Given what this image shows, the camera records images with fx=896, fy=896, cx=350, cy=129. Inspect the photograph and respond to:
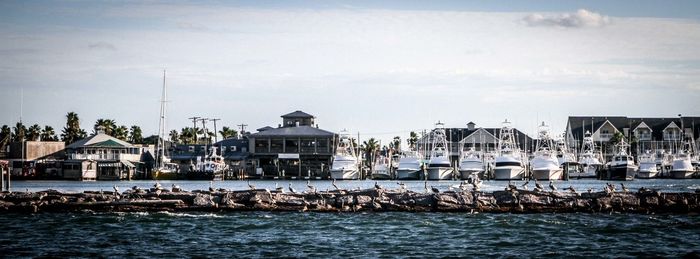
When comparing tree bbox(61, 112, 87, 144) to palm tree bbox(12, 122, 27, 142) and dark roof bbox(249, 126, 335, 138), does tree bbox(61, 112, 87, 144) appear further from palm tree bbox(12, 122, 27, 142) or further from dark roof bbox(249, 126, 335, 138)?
dark roof bbox(249, 126, 335, 138)

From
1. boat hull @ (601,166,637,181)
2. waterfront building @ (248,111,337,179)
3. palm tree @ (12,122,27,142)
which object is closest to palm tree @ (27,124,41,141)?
palm tree @ (12,122,27,142)

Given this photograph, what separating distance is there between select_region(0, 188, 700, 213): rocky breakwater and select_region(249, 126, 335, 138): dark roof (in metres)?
85.5

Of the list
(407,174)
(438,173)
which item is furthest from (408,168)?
(438,173)

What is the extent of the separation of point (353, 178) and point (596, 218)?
88485mm

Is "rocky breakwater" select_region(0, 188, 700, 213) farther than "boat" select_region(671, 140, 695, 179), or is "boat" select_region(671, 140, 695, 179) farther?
"boat" select_region(671, 140, 695, 179)

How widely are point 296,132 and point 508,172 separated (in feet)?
109

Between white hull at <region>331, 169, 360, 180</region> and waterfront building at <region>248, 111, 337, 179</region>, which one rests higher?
waterfront building at <region>248, 111, 337, 179</region>

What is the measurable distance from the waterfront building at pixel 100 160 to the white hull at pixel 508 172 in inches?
2012

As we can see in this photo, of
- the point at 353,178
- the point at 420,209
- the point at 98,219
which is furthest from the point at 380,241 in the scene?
the point at 353,178

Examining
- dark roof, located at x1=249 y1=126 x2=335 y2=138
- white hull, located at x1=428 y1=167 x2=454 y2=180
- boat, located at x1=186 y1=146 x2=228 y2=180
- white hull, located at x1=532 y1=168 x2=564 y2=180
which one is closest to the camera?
white hull, located at x1=532 y1=168 x2=564 y2=180

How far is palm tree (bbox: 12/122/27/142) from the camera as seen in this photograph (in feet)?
483

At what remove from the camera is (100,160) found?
128m

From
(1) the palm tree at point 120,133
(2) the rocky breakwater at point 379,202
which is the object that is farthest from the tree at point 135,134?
(2) the rocky breakwater at point 379,202

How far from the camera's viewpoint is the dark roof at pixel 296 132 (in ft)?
441
